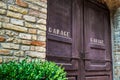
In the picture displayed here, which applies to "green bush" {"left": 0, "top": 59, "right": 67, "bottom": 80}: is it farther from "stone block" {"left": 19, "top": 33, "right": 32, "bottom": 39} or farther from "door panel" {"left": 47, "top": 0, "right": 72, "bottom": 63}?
"door panel" {"left": 47, "top": 0, "right": 72, "bottom": 63}

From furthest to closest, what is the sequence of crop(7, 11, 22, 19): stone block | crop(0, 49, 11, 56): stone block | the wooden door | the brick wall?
the brick wall
the wooden door
crop(7, 11, 22, 19): stone block
crop(0, 49, 11, 56): stone block

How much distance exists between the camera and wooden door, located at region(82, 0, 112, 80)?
4.02m

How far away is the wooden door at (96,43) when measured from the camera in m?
4.02

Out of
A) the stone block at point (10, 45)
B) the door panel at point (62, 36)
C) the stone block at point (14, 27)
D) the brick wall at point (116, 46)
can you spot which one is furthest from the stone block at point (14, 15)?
the brick wall at point (116, 46)

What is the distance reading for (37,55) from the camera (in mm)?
2654

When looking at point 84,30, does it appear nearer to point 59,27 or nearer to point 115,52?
→ point 59,27

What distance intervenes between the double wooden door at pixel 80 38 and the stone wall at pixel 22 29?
0.47 meters

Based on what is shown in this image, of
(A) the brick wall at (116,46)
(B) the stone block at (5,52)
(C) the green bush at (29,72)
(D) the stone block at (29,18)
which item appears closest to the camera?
(C) the green bush at (29,72)

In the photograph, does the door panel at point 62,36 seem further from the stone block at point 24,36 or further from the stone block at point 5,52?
the stone block at point 5,52

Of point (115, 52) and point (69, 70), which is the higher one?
point (115, 52)

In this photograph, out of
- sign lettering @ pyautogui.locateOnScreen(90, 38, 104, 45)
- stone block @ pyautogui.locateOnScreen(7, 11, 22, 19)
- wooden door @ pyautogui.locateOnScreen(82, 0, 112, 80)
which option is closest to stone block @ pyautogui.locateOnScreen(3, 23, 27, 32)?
stone block @ pyautogui.locateOnScreen(7, 11, 22, 19)

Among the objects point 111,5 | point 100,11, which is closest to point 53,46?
point 100,11

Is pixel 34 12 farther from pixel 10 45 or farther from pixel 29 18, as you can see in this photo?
pixel 10 45

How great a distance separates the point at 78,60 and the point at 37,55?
1.26 meters
